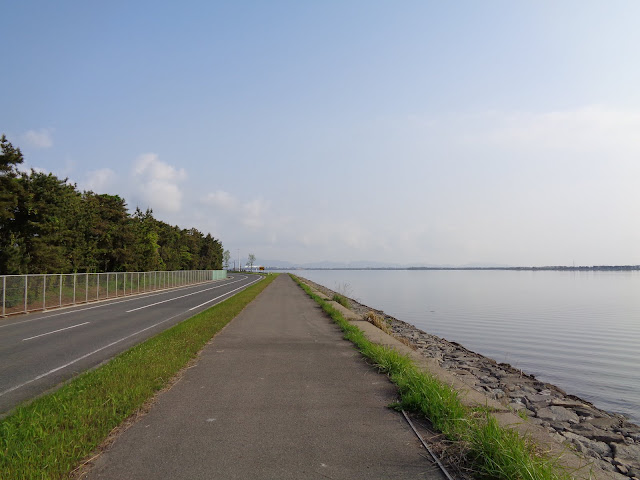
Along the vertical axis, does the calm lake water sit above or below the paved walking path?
below

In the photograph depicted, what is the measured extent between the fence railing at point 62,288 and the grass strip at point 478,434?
19106 millimetres

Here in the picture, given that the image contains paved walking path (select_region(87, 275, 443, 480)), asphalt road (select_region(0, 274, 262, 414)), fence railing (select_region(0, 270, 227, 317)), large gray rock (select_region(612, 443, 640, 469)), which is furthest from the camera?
fence railing (select_region(0, 270, 227, 317))

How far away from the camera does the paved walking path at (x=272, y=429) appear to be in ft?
13.8

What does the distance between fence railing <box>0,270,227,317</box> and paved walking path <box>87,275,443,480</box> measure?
Result: 15.2 meters

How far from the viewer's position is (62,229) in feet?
92.8

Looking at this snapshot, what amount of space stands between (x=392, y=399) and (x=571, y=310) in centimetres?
2927

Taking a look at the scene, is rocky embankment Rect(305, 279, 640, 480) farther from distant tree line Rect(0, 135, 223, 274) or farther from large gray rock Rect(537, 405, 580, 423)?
distant tree line Rect(0, 135, 223, 274)

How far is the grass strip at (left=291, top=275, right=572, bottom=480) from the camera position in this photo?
384 centimetres

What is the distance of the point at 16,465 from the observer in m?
4.12

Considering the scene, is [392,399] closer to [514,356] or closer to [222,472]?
[222,472]

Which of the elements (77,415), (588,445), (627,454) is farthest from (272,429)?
(627,454)

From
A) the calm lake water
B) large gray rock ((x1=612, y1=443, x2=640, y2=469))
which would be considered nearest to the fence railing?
the calm lake water

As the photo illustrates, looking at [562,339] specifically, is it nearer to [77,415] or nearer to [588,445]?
[588,445]

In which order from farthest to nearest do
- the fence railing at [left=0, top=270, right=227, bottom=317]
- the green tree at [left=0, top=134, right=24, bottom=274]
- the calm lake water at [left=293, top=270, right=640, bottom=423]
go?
1. the green tree at [left=0, top=134, right=24, bottom=274]
2. the fence railing at [left=0, top=270, right=227, bottom=317]
3. the calm lake water at [left=293, top=270, right=640, bottom=423]
